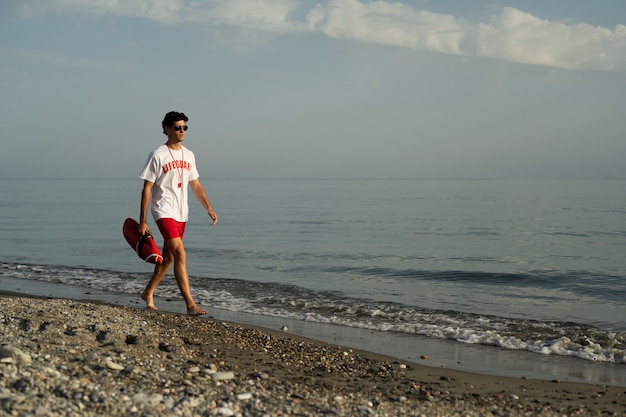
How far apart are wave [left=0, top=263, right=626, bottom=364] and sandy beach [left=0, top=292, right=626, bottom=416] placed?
1.85 m

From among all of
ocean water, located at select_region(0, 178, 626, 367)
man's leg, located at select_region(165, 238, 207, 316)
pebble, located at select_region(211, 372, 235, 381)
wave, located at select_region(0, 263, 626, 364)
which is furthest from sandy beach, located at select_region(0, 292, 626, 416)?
ocean water, located at select_region(0, 178, 626, 367)

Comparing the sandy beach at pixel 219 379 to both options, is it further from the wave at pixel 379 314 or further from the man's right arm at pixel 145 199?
the wave at pixel 379 314

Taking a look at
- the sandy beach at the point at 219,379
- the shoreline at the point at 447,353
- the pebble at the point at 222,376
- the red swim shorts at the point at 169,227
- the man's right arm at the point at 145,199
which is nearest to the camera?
the sandy beach at the point at 219,379

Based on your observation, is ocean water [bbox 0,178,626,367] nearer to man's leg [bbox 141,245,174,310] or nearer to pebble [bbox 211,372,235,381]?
man's leg [bbox 141,245,174,310]

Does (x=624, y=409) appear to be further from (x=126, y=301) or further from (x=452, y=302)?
(x=126, y=301)

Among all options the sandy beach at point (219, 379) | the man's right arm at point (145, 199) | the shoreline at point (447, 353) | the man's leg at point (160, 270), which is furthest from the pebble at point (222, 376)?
the man's leg at point (160, 270)

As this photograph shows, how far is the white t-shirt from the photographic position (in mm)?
7523

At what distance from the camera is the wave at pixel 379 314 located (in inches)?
309

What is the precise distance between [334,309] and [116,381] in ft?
19.0

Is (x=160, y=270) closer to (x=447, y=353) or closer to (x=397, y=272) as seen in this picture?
(x=447, y=353)

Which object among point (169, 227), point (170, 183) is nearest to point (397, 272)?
point (169, 227)

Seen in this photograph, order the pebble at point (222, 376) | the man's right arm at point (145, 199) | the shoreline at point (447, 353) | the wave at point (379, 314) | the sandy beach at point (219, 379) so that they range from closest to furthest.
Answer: the sandy beach at point (219, 379), the pebble at point (222, 376), the shoreline at point (447, 353), the man's right arm at point (145, 199), the wave at point (379, 314)

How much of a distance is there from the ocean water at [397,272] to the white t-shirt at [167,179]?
2.72m

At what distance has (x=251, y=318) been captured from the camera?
922 cm
